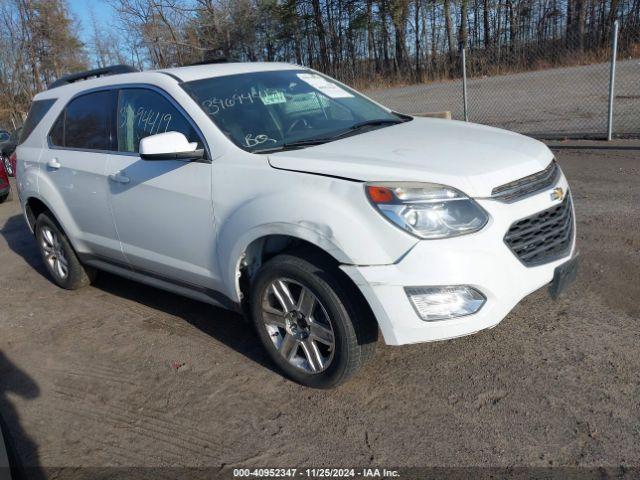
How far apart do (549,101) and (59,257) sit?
1363 centimetres

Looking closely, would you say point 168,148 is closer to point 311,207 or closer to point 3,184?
point 311,207

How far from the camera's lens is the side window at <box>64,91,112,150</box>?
4536 millimetres

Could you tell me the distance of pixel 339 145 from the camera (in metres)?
3.48

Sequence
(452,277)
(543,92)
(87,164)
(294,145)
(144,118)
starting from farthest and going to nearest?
1. (543,92)
2. (87,164)
3. (144,118)
4. (294,145)
5. (452,277)

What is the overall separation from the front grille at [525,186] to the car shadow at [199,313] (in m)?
1.74

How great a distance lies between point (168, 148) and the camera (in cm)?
350

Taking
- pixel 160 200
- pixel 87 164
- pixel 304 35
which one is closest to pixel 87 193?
pixel 87 164

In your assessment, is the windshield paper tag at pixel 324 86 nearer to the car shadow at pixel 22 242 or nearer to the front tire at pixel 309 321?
the front tire at pixel 309 321

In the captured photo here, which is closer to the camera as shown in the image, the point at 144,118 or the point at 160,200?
the point at 160,200

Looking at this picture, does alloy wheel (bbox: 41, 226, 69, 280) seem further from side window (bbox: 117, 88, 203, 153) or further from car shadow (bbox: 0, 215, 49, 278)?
side window (bbox: 117, 88, 203, 153)

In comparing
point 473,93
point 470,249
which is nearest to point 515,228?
point 470,249

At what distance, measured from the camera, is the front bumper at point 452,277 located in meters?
2.81

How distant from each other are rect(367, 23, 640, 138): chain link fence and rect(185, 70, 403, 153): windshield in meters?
7.82

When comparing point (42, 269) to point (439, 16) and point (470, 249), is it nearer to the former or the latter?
point (470, 249)
